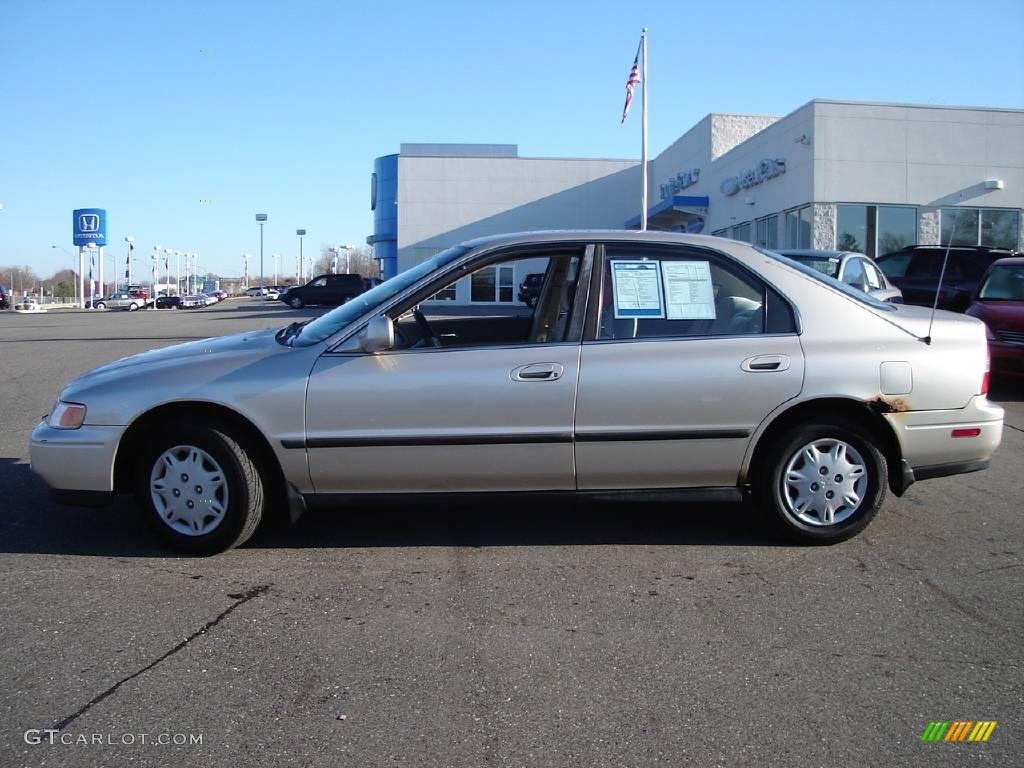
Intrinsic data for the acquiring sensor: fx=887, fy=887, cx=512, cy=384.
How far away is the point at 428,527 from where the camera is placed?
204 inches

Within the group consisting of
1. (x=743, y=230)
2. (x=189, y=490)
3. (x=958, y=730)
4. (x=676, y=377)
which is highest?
(x=743, y=230)

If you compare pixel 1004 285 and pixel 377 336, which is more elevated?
pixel 1004 285

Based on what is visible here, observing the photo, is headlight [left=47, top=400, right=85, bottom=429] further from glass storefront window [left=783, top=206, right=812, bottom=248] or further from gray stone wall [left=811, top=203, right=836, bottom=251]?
glass storefront window [left=783, top=206, right=812, bottom=248]

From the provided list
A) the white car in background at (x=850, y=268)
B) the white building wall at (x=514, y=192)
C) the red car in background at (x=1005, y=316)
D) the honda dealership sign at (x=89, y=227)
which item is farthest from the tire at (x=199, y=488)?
the honda dealership sign at (x=89, y=227)

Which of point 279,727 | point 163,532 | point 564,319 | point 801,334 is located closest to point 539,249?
point 564,319

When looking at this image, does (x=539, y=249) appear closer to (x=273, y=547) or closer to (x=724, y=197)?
(x=273, y=547)

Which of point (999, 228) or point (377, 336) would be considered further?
point (999, 228)

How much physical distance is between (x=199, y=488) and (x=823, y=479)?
3224mm

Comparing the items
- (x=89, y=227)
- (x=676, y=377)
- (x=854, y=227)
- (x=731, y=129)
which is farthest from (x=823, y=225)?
(x=89, y=227)

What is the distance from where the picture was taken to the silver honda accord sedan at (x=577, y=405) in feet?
14.6

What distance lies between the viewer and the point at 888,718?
9.93ft

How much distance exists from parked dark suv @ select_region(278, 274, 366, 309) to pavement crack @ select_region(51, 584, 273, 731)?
123ft

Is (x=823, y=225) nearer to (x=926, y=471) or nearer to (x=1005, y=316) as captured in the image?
(x=1005, y=316)

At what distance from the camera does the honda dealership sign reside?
226 feet
